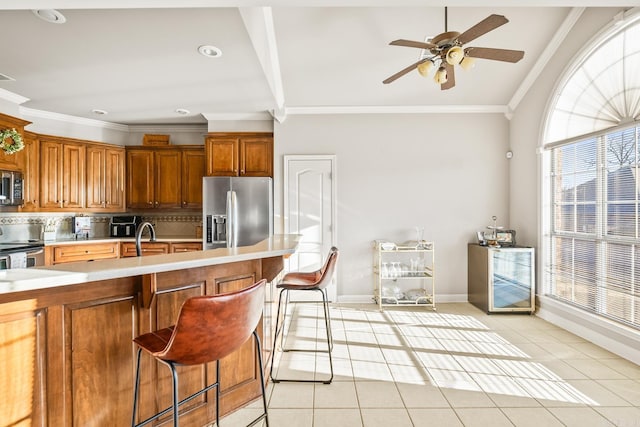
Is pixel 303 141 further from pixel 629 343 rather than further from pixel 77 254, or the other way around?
pixel 629 343

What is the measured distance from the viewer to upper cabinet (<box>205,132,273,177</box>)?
4586mm

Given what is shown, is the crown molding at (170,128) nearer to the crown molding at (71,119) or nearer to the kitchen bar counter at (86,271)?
the crown molding at (71,119)

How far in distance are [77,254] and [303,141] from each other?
3.55 m

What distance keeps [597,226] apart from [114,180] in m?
6.33

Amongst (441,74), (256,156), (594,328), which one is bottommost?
(594,328)

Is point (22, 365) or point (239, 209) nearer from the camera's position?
point (22, 365)

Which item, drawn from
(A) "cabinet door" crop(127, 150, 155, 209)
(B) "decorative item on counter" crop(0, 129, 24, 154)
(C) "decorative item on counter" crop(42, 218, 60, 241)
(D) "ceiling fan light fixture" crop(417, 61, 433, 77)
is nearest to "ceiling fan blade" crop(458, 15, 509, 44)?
(D) "ceiling fan light fixture" crop(417, 61, 433, 77)

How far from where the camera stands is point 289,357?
9.18 feet

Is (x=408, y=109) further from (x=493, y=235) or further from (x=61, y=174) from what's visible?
(x=61, y=174)

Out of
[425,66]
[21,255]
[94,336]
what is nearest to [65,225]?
[21,255]

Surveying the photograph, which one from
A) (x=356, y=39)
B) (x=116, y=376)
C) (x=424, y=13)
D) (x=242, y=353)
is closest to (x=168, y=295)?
(x=116, y=376)

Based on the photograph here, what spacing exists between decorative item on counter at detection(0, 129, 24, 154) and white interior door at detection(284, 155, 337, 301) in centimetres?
318

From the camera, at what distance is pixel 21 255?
3.55 m

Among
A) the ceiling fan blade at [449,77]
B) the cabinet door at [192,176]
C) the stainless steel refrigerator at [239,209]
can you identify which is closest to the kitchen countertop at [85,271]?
the ceiling fan blade at [449,77]
